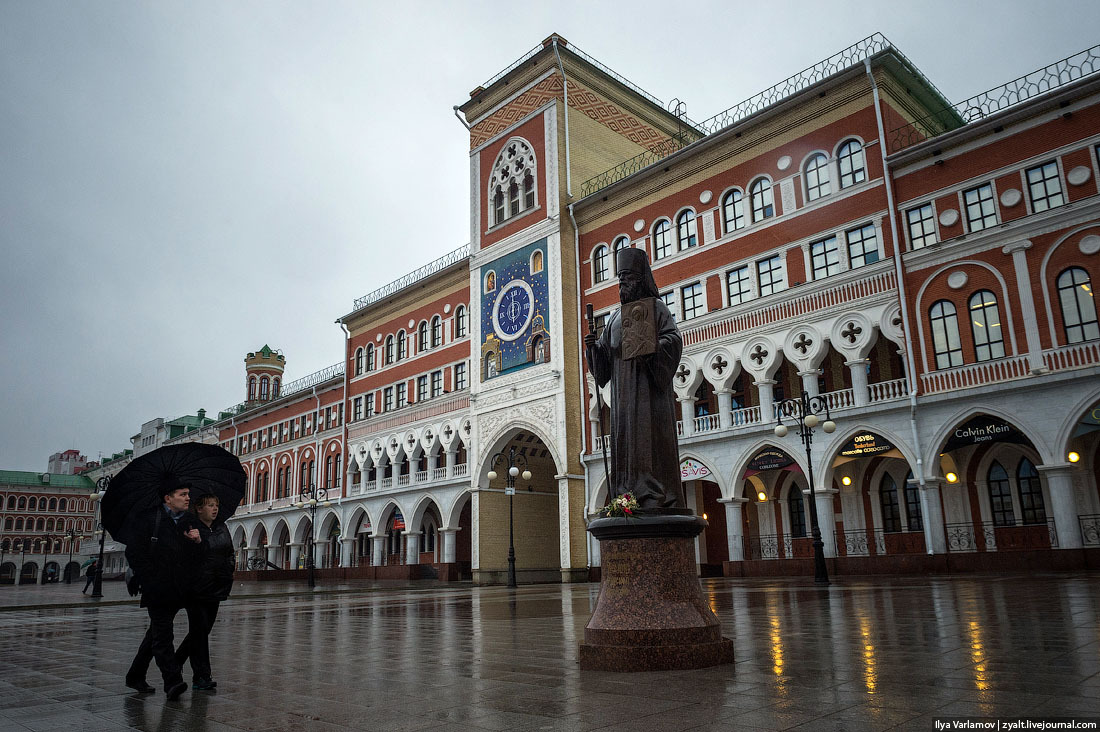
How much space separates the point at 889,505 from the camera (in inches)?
992

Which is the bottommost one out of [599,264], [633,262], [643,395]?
[643,395]

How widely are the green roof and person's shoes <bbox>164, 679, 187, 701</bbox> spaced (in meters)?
101


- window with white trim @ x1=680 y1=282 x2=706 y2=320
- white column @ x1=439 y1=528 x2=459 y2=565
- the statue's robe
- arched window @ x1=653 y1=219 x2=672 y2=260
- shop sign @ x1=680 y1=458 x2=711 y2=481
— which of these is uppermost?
arched window @ x1=653 y1=219 x2=672 y2=260

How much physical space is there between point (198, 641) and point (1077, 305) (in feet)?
69.9

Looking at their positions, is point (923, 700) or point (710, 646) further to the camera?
point (710, 646)

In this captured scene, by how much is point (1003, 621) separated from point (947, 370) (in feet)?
48.7

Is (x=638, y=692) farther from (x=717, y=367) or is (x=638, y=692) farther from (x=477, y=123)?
(x=477, y=123)

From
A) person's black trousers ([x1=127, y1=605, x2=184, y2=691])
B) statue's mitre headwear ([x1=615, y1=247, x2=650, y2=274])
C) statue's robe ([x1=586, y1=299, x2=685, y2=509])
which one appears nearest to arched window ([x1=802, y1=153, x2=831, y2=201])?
statue's mitre headwear ([x1=615, y1=247, x2=650, y2=274])

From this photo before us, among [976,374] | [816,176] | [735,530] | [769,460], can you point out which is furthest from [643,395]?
[816,176]

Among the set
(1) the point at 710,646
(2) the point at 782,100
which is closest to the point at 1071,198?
(2) the point at 782,100

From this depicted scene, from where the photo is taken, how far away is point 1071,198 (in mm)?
19688

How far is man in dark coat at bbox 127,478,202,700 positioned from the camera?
5609 mm

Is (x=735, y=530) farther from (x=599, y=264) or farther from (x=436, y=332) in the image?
(x=436, y=332)

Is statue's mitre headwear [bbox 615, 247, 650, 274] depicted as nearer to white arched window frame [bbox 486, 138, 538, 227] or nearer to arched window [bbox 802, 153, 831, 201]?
arched window [bbox 802, 153, 831, 201]
